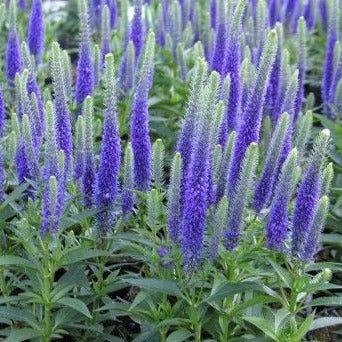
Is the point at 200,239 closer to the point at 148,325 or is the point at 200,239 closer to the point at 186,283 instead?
the point at 186,283

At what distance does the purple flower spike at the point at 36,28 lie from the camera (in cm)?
661

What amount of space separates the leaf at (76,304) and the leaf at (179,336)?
0.45 meters

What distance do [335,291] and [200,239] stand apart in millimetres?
1969

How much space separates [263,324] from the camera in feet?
13.8

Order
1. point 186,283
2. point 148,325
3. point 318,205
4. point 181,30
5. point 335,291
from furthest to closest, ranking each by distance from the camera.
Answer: point 181,30, point 335,291, point 148,325, point 186,283, point 318,205

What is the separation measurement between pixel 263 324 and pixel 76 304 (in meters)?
1.01

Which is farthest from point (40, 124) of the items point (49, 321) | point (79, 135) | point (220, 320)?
point (220, 320)

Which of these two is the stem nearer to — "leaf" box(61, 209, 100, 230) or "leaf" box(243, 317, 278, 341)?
"leaf" box(61, 209, 100, 230)

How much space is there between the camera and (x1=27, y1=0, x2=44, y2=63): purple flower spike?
661cm

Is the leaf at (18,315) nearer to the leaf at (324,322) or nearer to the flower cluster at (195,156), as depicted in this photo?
the flower cluster at (195,156)

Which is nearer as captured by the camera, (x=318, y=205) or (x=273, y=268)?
(x=318, y=205)

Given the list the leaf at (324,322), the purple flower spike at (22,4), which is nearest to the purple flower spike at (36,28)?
the purple flower spike at (22,4)

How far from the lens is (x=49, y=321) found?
4.50m

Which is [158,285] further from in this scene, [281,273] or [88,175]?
[88,175]
